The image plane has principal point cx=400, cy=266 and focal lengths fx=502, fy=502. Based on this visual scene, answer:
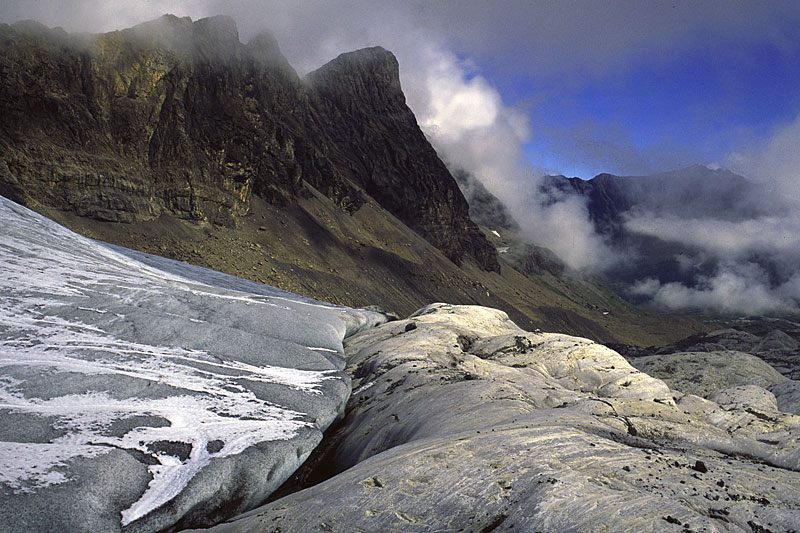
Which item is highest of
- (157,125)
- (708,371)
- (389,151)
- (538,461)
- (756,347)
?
(389,151)

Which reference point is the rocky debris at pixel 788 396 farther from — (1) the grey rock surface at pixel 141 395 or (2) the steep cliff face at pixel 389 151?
(2) the steep cliff face at pixel 389 151

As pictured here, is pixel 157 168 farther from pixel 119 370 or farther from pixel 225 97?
pixel 119 370

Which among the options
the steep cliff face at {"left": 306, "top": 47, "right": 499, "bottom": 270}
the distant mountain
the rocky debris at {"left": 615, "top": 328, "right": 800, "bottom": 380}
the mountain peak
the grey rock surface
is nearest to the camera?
the grey rock surface

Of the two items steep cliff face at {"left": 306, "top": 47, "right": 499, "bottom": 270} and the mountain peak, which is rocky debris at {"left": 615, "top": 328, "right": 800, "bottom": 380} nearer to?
steep cliff face at {"left": 306, "top": 47, "right": 499, "bottom": 270}

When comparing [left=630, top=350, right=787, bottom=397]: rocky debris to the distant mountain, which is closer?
[left=630, top=350, right=787, bottom=397]: rocky debris

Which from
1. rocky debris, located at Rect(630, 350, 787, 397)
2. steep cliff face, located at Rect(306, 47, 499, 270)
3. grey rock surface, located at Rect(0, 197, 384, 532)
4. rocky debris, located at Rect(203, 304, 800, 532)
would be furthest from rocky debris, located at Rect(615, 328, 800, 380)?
steep cliff face, located at Rect(306, 47, 499, 270)

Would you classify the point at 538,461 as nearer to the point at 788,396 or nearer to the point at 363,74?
the point at 788,396

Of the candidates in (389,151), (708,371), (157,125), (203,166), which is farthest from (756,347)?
(389,151)

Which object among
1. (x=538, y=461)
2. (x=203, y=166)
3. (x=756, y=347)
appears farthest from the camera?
(x=203, y=166)
